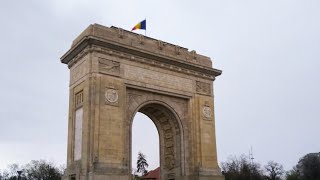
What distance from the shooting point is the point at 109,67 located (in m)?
22.9

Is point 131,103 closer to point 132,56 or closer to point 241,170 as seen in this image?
point 132,56

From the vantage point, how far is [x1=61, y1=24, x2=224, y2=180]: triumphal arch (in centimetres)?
2172

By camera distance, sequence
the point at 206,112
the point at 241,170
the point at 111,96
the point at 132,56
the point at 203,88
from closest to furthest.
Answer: the point at 111,96
the point at 132,56
the point at 206,112
the point at 203,88
the point at 241,170

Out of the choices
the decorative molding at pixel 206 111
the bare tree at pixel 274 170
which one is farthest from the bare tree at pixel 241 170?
the decorative molding at pixel 206 111

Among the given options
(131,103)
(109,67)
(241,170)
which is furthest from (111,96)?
(241,170)

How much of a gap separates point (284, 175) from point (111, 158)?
7334 cm

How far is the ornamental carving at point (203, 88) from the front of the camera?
2725cm

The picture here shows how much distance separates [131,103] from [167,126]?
13.5ft

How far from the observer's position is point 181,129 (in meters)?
26.1

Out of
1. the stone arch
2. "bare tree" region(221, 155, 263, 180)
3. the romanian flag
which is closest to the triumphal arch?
the stone arch

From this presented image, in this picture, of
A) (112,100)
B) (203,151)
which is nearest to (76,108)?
(112,100)

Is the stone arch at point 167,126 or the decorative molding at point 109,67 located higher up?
the decorative molding at point 109,67

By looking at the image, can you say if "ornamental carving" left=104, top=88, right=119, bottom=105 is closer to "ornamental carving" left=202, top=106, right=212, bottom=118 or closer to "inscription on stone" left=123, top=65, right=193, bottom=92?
"inscription on stone" left=123, top=65, right=193, bottom=92

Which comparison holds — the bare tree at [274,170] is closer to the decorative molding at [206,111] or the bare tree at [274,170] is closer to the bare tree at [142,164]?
the bare tree at [142,164]
